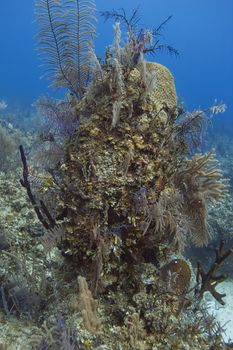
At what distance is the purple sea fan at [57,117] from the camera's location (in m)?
3.97

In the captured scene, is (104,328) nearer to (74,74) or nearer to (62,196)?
(62,196)

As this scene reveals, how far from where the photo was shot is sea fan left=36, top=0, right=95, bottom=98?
4.34 metres

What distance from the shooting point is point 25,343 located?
340 centimetres

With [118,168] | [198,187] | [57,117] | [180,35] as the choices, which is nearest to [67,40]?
[57,117]

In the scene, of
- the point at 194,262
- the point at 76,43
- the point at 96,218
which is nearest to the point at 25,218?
the point at 96,218

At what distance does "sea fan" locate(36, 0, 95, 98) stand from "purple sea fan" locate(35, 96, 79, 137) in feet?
1.99

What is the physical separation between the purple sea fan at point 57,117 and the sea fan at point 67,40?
0.61m

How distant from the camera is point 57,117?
4.03 metres

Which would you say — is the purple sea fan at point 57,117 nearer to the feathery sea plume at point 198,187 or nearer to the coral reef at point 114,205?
the coral reef at point 114,205

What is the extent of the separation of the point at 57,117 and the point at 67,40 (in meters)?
1.24

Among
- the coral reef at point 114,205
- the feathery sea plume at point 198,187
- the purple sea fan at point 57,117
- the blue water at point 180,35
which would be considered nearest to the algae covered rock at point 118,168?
the coral reef at point 114,205

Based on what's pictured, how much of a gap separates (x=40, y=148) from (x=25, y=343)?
228 centimetres

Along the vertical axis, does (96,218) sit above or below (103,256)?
above

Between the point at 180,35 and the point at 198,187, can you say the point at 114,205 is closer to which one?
the point at 198,187
